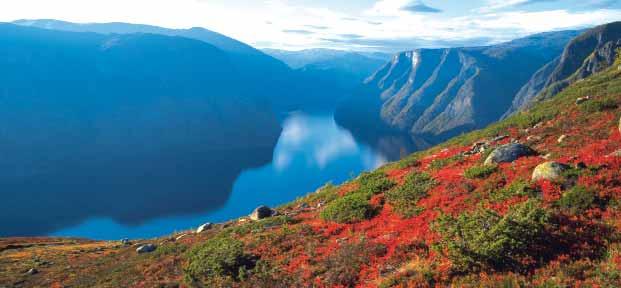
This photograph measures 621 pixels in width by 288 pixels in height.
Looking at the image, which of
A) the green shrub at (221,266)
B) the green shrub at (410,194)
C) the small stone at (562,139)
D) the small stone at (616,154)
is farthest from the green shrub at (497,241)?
the small stone at (562,139)

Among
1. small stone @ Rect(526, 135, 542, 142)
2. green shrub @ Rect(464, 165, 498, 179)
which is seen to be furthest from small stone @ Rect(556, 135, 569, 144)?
green shrub @ Rect(464, 165, 498, 179)

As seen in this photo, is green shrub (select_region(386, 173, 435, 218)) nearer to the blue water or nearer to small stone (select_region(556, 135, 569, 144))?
small stone (select_region(556, 135, 569, 144))

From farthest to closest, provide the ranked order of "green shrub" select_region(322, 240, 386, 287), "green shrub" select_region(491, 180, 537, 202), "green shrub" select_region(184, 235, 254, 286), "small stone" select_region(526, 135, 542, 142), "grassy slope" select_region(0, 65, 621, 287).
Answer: "small stone" select_region(526, 135, 542, 142)
"green shrub" select_region(184, 235, 254, 286)
"green shrub" select_region(491, 180, 537, 202)
"green shrub" select_region(322, 240, 386, 287)
"grassy slope" select_region(0, 65, 621, 287)

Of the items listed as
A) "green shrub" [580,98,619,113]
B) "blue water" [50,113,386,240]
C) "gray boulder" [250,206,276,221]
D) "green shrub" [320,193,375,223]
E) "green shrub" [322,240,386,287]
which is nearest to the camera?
"green shrub" [322,240,386,287]

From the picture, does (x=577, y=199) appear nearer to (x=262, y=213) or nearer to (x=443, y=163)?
(x=443, y=163)

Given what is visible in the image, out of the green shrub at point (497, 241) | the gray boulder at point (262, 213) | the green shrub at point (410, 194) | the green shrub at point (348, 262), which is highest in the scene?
the green shrub at point (497, 241)

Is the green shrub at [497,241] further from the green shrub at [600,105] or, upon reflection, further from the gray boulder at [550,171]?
the green shrub at [600,105]
